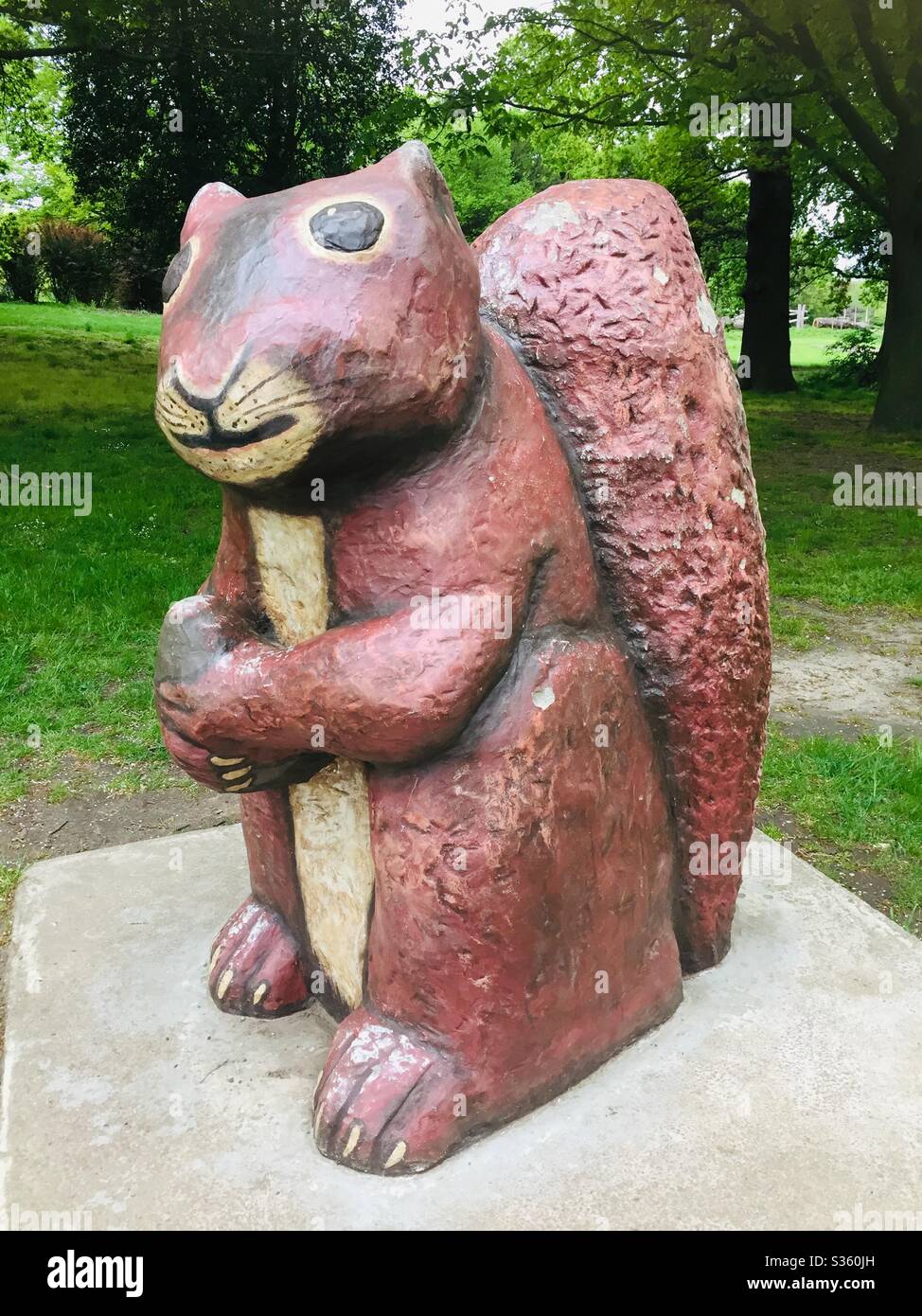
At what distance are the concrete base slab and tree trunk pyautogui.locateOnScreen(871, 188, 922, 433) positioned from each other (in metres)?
10.7

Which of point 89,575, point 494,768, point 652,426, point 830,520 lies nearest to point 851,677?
point 830,520

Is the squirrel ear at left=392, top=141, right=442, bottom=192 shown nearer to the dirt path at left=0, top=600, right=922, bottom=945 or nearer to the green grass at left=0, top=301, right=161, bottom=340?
the dirt path at left=0, top=600, right=922, bottom=945

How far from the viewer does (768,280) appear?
50.4ft

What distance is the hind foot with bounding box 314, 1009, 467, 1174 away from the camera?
1.95 metres

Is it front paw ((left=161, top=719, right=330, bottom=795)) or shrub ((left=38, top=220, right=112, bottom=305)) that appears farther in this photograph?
shrub ((left=38, top=220, right=112, bottom=305))

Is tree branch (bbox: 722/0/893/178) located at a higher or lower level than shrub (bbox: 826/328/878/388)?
higher

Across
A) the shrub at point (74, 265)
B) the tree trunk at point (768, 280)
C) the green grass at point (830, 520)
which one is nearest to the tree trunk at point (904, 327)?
the green grass at point (830, 520)

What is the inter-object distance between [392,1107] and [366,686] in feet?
2.61

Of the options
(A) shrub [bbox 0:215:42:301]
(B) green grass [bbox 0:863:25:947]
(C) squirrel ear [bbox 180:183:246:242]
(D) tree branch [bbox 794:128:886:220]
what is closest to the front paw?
(C) squirrel ear [bbox 180:183:246:242]

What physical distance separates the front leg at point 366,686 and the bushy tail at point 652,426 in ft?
1.16

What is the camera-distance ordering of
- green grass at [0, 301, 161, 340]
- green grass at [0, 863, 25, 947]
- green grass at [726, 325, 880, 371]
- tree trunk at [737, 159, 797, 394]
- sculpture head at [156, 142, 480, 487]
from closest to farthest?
sculpture head at [156, 142, 480, 487] < green grass at [0, 863, 25, 947] < tree trunk at [737, 159, 797, 394] < green grass at [0, 301, 161, 340] < green grass at [726, 325, 880, 371]

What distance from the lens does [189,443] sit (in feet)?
5.64

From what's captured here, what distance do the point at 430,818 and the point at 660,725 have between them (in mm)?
590

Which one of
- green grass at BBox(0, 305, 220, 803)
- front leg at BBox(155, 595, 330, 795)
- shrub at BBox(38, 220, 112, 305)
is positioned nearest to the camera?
front leg at BBox(155, 595, 330, 795)
